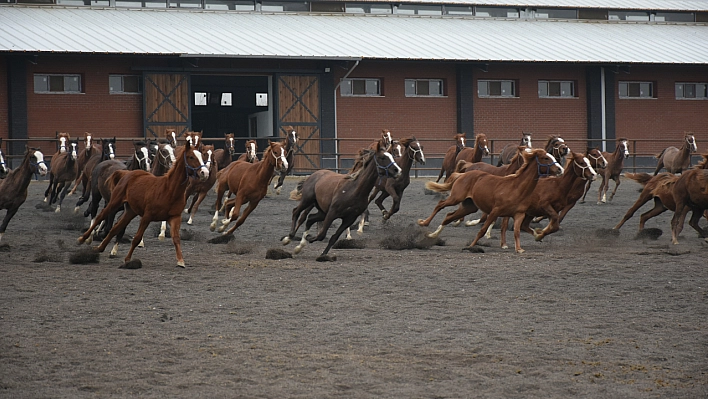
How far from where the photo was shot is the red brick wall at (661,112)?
37000mm

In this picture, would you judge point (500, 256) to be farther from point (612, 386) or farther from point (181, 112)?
point (181, 112)

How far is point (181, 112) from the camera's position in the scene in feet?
104

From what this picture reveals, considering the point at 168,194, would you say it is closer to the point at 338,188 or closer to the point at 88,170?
the point at 338,188

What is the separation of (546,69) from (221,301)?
28.9m

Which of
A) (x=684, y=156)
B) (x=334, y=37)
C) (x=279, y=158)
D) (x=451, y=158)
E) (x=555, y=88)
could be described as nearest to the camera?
(x=279, y=158)

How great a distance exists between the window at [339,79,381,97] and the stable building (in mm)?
53

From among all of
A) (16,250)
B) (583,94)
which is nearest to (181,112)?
(583,94)

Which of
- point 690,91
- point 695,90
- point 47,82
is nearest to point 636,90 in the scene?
point 690,91

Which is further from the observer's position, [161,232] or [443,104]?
[443,104]

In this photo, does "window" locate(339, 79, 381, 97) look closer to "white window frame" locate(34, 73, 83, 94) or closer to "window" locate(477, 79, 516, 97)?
"window" locate(477, 79, 516, 97)

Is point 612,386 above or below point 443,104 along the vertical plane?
below

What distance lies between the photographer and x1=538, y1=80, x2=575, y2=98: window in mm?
36500

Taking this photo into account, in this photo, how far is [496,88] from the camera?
3591 centimetres

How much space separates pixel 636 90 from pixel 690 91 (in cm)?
258
